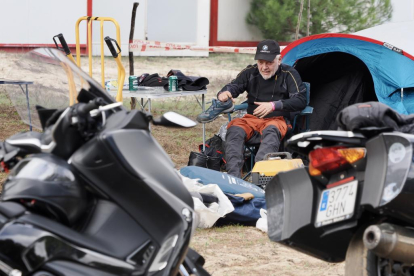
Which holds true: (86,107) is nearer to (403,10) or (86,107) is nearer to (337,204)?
(337,204)

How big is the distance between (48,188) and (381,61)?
557cm

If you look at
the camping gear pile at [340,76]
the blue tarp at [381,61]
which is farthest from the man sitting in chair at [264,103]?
the blue tarp at [381,61]

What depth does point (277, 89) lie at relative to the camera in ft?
24.2

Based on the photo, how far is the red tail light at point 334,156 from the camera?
3.28 meters

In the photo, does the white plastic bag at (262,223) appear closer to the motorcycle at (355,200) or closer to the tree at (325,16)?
the motorcycle at (355,200)

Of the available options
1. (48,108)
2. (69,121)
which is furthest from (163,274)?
(48,108)

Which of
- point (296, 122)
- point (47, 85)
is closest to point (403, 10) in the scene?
point (296, 122)

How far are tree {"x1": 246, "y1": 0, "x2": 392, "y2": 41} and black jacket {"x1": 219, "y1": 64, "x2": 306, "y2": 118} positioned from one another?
12101 mm

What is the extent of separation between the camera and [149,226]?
2.78 metres

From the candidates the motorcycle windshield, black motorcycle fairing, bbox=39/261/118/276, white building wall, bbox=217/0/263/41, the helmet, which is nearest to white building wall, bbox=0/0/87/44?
white building wall, bbox=217/0/263/41

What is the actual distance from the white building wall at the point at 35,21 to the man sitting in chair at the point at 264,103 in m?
10.1

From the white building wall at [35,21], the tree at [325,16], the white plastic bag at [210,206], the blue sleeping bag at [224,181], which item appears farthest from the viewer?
the tree at [325,16]

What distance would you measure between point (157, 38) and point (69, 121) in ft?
55.7

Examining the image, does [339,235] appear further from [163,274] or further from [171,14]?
[171,14]
